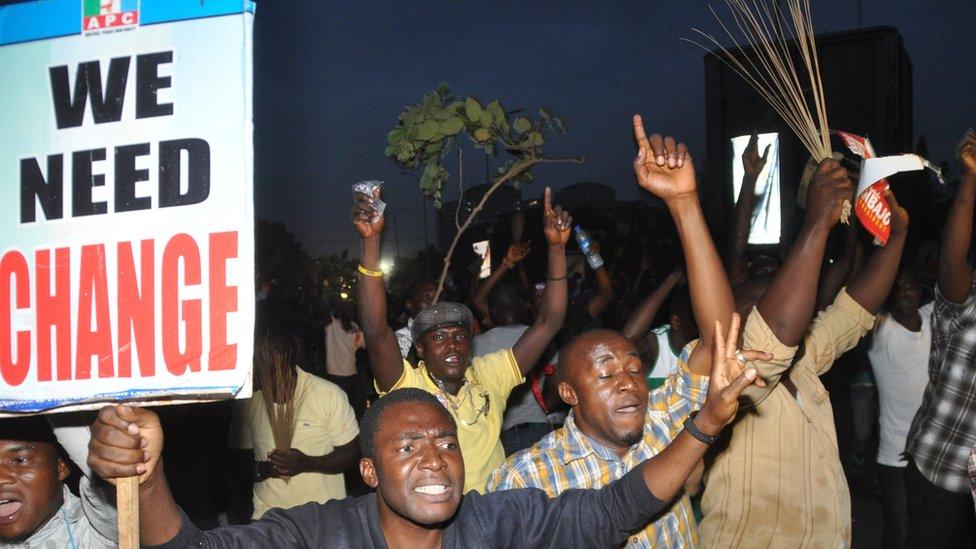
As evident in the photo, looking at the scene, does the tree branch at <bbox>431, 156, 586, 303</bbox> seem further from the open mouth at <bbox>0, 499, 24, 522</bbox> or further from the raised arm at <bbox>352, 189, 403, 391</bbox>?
the open mouth at <bbox>0, 499, 24, 522</bbox>

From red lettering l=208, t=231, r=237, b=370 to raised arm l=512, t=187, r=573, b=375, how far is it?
2.57 metres

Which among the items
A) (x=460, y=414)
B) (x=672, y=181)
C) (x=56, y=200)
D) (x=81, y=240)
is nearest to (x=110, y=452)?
(x=81, y=240)

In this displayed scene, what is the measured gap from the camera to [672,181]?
260 cm

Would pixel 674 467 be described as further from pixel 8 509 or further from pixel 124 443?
pixel 8 509

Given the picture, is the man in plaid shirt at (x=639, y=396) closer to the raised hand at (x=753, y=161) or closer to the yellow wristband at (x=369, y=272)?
the yellow wristband at (x=369, y=272)

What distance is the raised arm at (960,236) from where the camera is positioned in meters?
3.63

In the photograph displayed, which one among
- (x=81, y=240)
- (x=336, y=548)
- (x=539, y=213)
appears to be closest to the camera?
(x=81, y=240)

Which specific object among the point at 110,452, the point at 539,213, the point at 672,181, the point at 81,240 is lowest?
the point at 110,452

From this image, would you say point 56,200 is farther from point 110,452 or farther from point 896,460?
point 896,460

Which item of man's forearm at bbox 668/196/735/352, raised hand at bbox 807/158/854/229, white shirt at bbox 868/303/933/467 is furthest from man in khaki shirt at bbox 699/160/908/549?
white shirt at bbox 868/303/933/467

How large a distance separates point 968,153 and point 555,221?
80.1 inches

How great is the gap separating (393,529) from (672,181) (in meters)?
1.45

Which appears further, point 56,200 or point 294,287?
point 294,287

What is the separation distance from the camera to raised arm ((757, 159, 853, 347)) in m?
2.54
